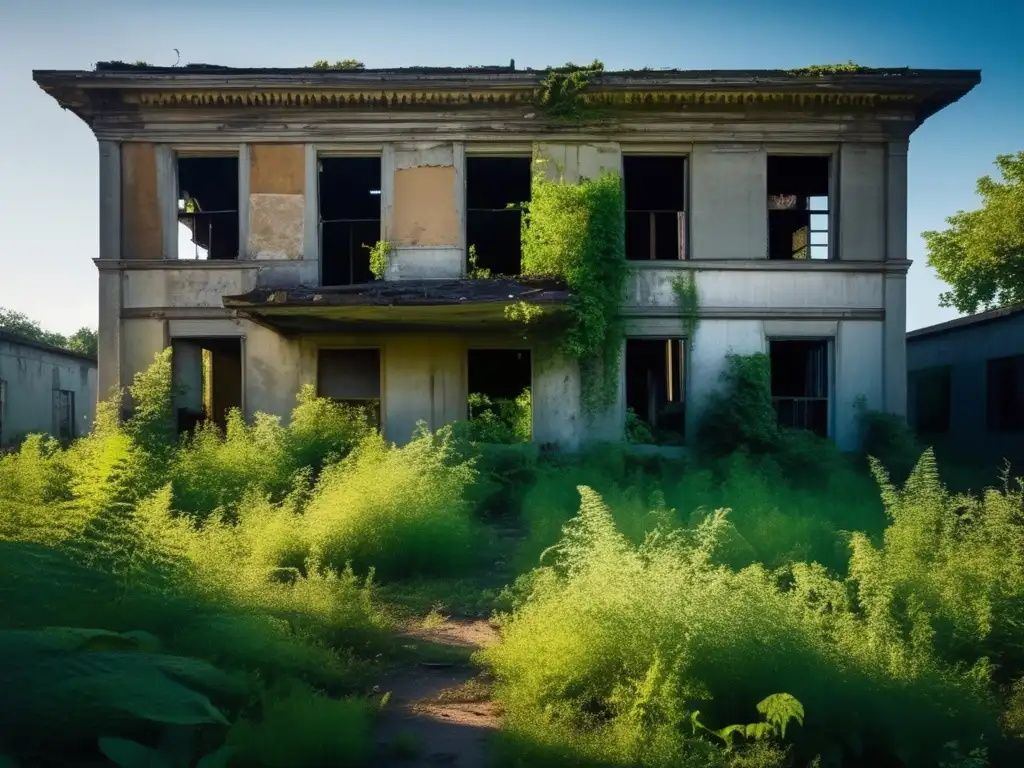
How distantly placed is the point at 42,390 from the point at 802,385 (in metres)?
22.5

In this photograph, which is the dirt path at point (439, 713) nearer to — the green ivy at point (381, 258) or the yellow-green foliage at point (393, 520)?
the yellow-green foliage at point (393, 520)

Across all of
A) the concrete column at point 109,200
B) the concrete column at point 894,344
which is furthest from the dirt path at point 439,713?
the concrete column at point 109,200

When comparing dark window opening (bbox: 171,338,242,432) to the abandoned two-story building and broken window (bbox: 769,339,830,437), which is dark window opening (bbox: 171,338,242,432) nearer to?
the abandoned two-story building

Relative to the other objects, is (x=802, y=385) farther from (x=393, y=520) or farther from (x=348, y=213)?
(x=348, y=213)

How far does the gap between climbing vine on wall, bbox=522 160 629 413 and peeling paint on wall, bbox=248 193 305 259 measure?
4.31 meters

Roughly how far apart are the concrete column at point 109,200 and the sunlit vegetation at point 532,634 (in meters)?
7.71

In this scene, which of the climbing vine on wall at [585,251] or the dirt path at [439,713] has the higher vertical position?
the climbing vine on wall at [585,251]

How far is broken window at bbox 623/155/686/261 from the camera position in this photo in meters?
14.8

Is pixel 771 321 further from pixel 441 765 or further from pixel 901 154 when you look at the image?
pixel 441 765

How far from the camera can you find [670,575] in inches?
178

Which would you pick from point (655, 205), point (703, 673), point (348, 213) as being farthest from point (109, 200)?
point (703, 673)

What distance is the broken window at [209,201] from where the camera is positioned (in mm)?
15484

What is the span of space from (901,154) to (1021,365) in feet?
20.6

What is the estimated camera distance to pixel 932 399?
20797 mm
